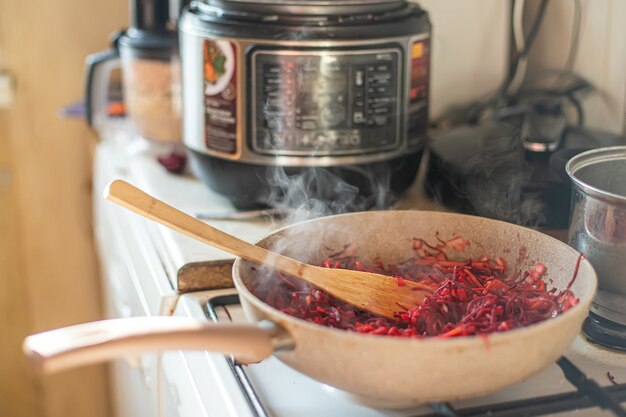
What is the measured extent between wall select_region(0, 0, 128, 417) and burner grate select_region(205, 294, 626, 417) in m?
1.14

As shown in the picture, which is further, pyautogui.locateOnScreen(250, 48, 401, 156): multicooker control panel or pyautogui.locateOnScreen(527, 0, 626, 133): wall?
pyautogui.locateOnScreen(527, 0, 626, 133): wall

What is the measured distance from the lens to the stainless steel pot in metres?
0.71

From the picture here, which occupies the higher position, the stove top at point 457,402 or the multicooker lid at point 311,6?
the multicooker lid at point 311,6

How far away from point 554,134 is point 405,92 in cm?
20

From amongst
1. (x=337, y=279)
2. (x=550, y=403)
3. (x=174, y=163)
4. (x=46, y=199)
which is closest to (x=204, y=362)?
(x=337, y=279)

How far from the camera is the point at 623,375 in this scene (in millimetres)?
715

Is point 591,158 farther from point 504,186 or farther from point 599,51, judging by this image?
point 599,51

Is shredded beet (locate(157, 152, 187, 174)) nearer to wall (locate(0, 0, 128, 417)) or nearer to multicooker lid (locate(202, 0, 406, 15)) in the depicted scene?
multicooker lid (locate(202, 0, 406, 15))

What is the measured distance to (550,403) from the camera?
0.65 m

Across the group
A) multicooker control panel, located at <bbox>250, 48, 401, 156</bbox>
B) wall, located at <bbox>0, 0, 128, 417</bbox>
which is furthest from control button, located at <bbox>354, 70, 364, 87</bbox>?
wall, located at <bbox>0, 0, 128, 417</bbox>

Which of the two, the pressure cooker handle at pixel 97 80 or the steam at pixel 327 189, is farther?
the pressure cooker handle at pixel 97 80

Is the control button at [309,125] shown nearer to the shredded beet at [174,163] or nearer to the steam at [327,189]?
the steam at [327,189]

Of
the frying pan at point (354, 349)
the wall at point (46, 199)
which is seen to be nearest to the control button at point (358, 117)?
the frying pan at point (354, 349)

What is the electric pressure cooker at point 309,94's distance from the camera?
0.93 meters
